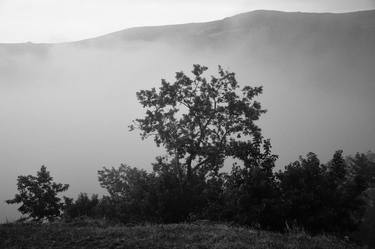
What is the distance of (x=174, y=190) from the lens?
20953 millimetres

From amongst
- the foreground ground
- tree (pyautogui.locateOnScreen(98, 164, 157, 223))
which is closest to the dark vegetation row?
tree (pyautogui.locateOnScreen(98, 164, 157, 223))

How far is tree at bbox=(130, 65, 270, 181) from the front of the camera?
91.6 ft

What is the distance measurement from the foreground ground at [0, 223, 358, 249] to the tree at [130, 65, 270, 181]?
53.9 ft

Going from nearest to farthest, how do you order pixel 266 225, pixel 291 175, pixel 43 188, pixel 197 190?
pixel 266 225
pixel 291 175
pixel 197 190
pixel 43 188

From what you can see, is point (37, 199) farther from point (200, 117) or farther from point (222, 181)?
point (222, 181)

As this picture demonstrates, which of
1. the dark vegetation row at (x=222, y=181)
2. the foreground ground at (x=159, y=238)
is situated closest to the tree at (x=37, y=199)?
the dark vegetation row at (x=222, y=181)

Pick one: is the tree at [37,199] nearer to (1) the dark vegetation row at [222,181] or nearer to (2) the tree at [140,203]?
(1) the dark vegetation row at [222,181]

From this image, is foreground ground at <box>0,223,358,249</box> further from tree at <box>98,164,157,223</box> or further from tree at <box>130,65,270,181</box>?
tree at <box>130,65,270,181</box>

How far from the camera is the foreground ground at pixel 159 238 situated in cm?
933

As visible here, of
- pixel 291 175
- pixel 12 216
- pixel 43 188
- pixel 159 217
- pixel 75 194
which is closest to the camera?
pixel 291 175

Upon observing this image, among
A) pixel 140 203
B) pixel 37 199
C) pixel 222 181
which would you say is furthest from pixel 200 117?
pixel 37 199

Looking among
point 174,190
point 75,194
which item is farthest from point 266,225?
point 75,194

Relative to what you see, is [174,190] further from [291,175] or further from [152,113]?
[152,113]

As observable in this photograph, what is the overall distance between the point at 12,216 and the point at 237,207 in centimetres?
17973
